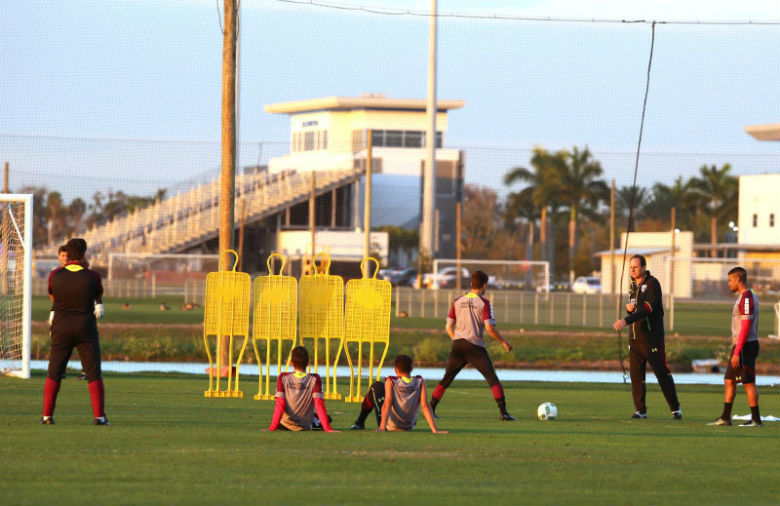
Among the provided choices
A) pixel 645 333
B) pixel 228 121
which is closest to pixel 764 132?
pixel 228 121

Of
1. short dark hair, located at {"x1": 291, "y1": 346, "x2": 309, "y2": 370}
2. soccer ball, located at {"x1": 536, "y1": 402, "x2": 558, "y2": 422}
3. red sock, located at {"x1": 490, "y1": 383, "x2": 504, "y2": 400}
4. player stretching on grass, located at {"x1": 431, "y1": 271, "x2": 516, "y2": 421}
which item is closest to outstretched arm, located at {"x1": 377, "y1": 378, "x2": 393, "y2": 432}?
short dark hair, located at {"x1": 291, "y1": 346, "x2": 309, "y2": 370}

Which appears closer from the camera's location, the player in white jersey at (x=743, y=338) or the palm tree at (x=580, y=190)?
the player in white jersey at (x=743, y=338)

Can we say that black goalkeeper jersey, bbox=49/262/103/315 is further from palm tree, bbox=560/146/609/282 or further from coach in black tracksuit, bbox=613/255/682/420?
palm tree, bbox=560/146/609/282

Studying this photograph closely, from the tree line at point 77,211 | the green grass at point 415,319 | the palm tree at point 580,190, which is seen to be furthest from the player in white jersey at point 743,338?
the palm tree at point 580,190

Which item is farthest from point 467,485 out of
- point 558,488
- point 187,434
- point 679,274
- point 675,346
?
point 679,274

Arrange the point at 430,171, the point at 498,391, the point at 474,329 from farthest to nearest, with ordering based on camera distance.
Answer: the point at 430,171 → the point at 498,391 → the point at 474,329

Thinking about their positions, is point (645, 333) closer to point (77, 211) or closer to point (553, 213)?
point (77, 211)

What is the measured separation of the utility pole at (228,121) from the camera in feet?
80.6

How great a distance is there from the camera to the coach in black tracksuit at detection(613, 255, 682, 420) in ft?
54.1

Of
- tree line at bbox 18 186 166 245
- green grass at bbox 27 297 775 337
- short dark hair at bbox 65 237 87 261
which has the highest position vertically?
tree line at bbox 18 186 166 245

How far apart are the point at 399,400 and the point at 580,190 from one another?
5398cm

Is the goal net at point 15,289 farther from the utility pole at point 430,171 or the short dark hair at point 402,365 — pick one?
the utility pole at point 430,171

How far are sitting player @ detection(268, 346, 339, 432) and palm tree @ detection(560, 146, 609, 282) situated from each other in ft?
136

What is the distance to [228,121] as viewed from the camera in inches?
976
